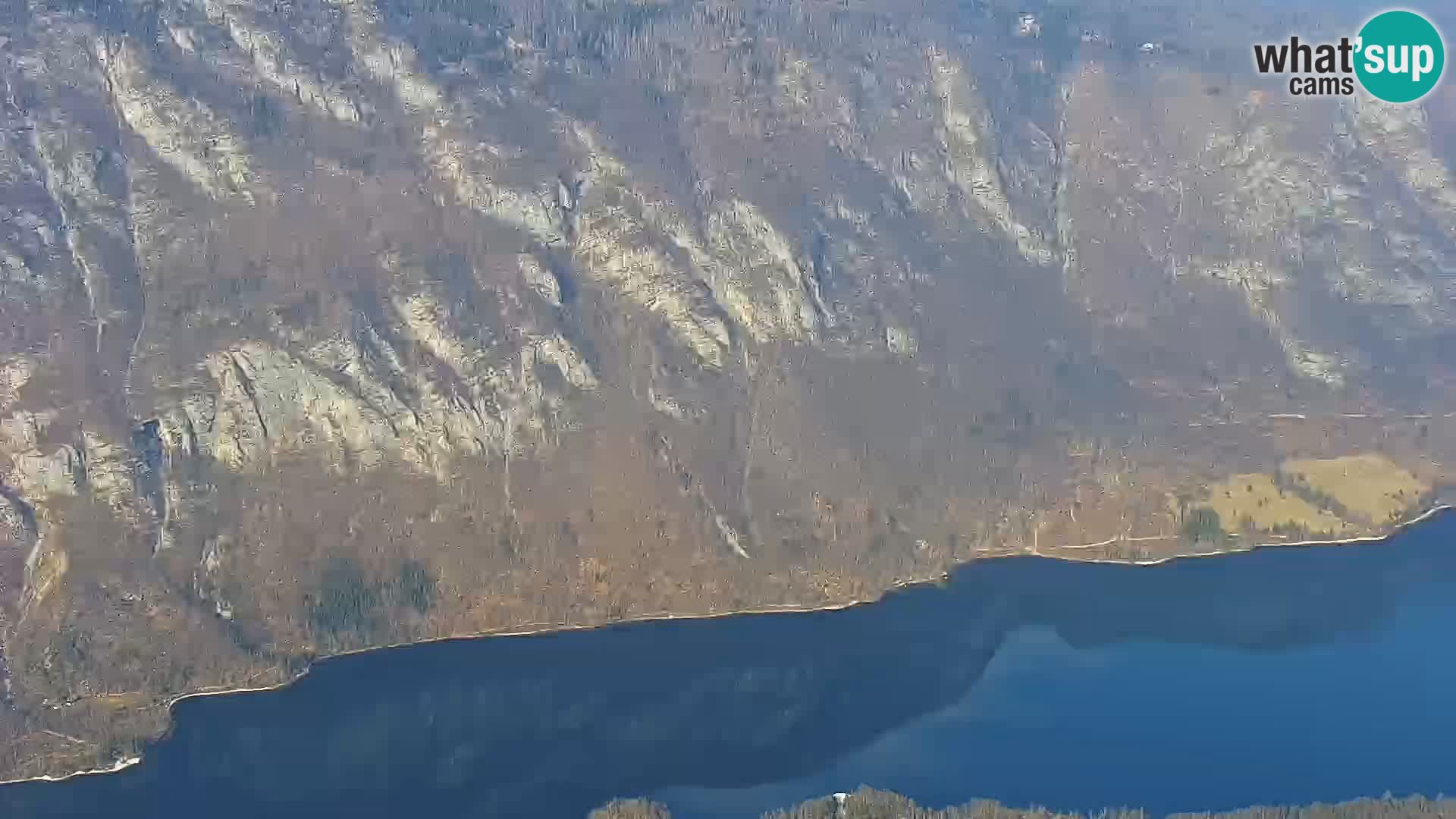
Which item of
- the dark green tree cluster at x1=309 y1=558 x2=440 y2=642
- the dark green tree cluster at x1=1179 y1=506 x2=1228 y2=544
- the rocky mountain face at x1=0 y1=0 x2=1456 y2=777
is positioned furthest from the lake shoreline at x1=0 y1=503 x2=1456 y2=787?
the dark green tree cluster at x1=309 y1=558 x2=440 y2=642

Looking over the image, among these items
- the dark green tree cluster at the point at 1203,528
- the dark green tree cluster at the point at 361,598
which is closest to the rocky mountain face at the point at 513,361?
the dark green tree cluster at the point at 361,598

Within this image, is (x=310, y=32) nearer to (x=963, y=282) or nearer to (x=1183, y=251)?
(x=963, y=282)

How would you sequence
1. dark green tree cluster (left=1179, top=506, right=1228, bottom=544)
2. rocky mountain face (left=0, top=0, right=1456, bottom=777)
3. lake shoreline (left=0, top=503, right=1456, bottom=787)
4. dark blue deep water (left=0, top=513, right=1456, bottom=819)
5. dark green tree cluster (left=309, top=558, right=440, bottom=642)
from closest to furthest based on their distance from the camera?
dark blue deep water (left=0, top=513, right=1456, bottom=819), lake shoreline (left=0, top=503, right=1456, bottom=787), dark green tree cluster (left=309, top=558, right=440, bottom=642), rocky mountain face (left=0, top=0, right=1456, bottom=777), dark green tree cluster (left=1179, top=506, right=1228, bottom=544)

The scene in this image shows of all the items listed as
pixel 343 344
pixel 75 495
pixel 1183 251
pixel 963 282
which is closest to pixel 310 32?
pixel 343 344

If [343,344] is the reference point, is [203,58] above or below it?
above

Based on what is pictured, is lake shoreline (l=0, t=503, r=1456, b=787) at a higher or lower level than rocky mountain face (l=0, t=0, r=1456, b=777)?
lower

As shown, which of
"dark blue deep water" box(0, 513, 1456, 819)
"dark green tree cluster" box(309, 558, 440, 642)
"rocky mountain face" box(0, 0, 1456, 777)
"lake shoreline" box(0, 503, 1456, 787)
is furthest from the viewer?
"rocky mountain face" box(0, 0, 1456, 777)

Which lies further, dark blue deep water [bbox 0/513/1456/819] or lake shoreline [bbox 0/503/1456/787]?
lake shoreline [bbox 0/503/1456/787]

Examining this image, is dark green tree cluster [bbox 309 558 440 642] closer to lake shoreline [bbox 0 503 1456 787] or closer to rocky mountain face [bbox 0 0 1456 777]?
rocky mountain face [bbox 0 0 1456 777]
